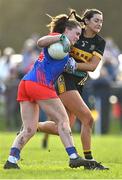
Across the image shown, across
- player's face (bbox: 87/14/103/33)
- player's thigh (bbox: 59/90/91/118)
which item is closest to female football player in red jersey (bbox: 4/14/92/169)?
player's thigh (bbox: 59/90/91/118)

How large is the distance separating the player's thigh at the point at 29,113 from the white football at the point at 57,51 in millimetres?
747

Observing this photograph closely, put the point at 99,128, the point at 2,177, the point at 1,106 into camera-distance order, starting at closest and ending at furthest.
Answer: the point at 2,177 → the point at 99,128 → the point at 1,106

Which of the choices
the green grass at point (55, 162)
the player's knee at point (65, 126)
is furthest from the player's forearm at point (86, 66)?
the green grass at point (55, 162)

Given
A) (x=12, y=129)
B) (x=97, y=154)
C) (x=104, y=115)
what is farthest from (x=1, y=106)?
(x=97, y=154)

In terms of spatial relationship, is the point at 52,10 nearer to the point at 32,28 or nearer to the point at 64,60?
the point at 32,28

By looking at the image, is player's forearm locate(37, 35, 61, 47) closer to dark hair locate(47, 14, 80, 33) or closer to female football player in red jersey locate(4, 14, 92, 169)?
female football player in red jersey locate(4, 14, 92, 169)

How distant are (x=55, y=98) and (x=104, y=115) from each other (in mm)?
16472

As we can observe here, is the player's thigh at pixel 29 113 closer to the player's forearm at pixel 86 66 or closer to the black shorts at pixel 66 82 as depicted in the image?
the black shorts at pixel 66 82

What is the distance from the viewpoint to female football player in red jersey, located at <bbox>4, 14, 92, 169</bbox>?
1117 centimetres

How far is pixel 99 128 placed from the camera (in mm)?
27453

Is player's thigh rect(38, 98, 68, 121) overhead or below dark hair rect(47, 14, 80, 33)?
below

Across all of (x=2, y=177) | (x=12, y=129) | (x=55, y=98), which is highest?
(x=55, y=98)

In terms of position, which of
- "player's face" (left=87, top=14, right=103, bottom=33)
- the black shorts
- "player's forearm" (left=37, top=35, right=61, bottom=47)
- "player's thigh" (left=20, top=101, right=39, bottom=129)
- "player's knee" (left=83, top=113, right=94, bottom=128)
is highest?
"player's face" (left=87, top=14, right=103, bottom=33)

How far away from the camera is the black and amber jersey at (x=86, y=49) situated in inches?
481
